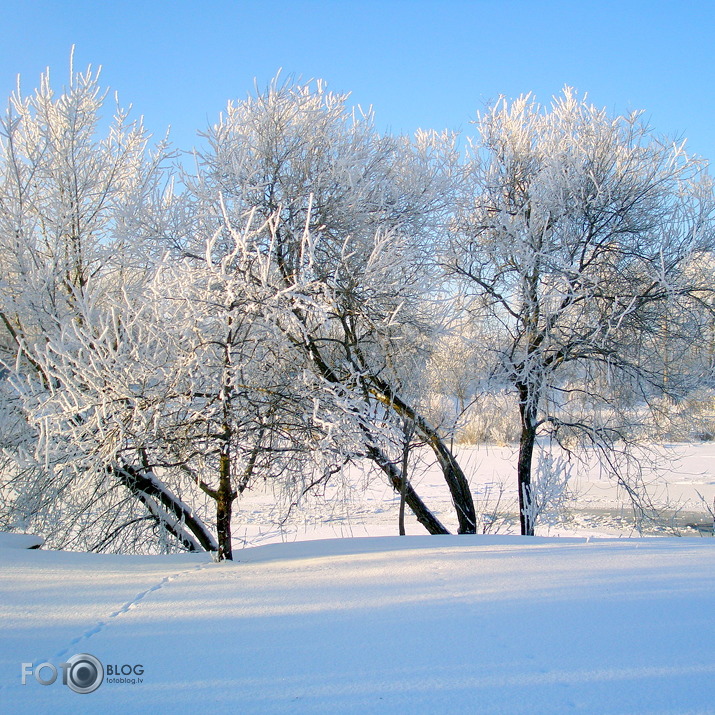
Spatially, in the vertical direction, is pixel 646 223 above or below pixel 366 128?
below

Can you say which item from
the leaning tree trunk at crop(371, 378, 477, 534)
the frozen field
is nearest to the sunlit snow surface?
the leaning tree trunk at crop(371, 378, 477, 534)

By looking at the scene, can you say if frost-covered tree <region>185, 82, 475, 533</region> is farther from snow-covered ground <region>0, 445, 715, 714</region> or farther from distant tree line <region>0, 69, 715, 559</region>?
snow-covered ground <region>0, 445, 715, 714</region>

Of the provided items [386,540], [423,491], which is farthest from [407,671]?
[423,491]

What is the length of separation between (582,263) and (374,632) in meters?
7.40

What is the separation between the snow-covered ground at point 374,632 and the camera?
2057 mm

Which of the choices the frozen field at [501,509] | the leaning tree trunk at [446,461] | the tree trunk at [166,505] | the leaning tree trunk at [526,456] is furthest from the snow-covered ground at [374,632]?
the leaning tree trunk at [526,456]

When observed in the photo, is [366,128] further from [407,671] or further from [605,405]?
[407,671]

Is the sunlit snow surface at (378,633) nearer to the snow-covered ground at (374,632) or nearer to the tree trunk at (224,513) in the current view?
the snow-covered ground at (374,632)

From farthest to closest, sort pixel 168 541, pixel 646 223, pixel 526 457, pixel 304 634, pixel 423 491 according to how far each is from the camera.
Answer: pixel 423 491 < pixel 526 457 < pixel 646 223 < pixel 168 541 < pixel 304 634

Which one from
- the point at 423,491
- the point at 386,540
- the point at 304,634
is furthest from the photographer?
the point at 423,491

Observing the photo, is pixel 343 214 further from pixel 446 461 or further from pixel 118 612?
pixel 118 612

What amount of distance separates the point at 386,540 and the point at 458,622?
2.68 metres

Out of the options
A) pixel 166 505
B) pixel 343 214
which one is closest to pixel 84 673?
pixel 166 505

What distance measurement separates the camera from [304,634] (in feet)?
8.61
